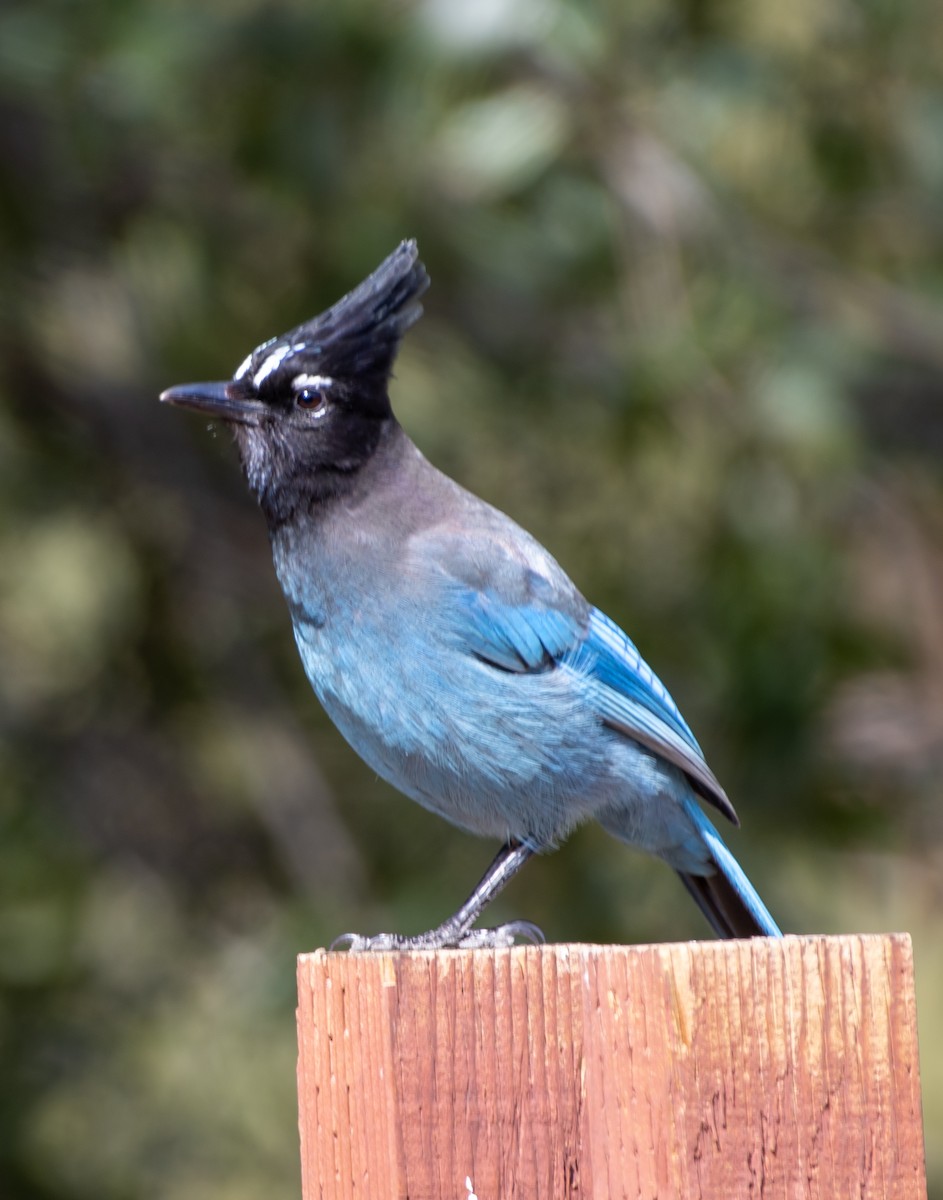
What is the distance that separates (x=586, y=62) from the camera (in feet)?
12.8

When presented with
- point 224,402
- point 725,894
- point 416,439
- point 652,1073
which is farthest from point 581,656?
point 416,439

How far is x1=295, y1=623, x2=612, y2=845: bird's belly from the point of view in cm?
289

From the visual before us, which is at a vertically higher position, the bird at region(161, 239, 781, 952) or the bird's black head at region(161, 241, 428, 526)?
the bird's black head at region(161, 241, 428, 526)

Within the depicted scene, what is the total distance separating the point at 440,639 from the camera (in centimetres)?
295

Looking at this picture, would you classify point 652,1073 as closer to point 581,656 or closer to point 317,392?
point 581,656

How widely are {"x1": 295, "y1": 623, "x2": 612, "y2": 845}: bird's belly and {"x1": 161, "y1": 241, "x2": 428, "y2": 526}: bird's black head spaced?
0.93 ft

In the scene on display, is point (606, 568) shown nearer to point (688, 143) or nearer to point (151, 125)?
point (688, 143)

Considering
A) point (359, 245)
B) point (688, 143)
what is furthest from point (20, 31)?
point (688, 143)

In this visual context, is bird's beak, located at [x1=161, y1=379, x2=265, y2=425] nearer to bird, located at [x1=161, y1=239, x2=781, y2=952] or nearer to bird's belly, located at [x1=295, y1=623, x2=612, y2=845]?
bird, located at [x1=161, y1=239, x2=781, y2=952]

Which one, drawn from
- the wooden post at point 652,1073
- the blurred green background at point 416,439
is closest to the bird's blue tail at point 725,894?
the blurred green background at point 416,439

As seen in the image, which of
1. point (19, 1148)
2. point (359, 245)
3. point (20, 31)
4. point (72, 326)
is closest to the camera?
point (20, 31)

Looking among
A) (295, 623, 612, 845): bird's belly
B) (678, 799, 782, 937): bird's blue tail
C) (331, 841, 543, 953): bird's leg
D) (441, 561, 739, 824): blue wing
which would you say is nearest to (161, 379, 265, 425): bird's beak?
(295, 623, 612, 845): bird's belly

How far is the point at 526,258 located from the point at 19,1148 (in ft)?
7.81

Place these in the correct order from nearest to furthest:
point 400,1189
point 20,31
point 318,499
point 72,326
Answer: point 400,1189, point 318,499, point 20,31, point 72,326
